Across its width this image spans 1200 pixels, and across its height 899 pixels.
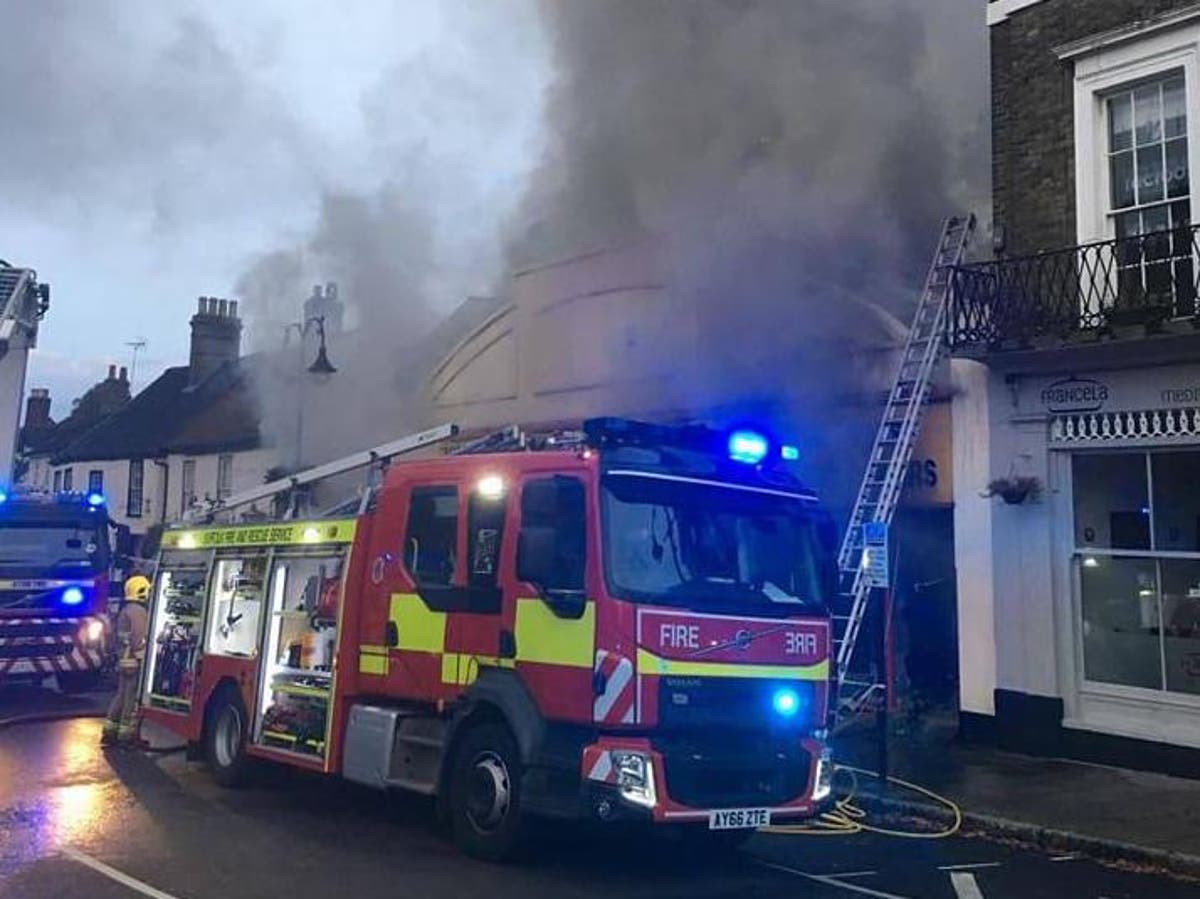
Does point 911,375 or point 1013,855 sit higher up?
point 911,375

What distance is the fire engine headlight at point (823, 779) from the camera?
20.2 ft

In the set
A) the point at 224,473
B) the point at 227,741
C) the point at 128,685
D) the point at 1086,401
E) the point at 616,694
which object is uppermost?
the point at 224,473

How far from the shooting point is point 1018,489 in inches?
389

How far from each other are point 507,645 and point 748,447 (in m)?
1.86

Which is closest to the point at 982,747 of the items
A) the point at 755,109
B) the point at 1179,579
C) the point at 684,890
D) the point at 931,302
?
the point at 1179,579

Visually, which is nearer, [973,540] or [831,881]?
[831,881]

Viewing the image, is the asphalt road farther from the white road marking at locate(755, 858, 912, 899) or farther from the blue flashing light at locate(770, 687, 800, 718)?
the blue flashing light at locate(770, 687, 800, 718)

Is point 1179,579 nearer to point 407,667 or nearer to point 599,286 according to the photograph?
point 407,667

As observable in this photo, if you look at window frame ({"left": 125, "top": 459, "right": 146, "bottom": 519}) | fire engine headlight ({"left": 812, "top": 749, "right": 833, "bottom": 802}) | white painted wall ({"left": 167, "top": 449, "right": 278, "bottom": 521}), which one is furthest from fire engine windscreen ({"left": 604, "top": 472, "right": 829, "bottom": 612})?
window frame ({"left": 125, "top": 459, "right": 146, "bottom": 519})

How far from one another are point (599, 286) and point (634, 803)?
10.3 meters

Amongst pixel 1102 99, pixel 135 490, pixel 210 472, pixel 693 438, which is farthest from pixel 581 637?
pixel 135 490

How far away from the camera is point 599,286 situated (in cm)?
1509

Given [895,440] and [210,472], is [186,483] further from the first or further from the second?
[895,440]

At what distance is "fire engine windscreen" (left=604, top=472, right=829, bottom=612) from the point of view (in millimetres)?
5871
